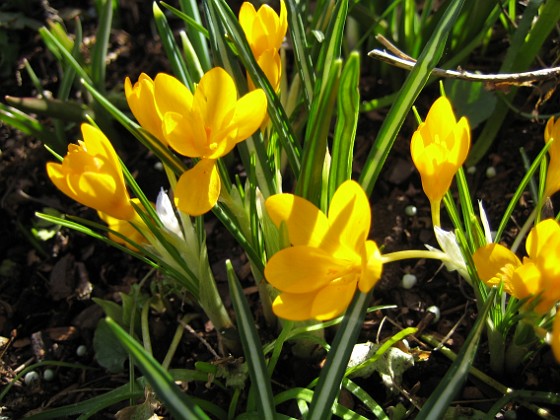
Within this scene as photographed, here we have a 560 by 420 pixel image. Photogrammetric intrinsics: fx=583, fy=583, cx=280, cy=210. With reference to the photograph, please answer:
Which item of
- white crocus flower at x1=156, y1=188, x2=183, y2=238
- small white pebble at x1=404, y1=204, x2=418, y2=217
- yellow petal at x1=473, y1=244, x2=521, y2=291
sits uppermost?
yellow petal at x1=473, y1=244, x2=521, y2=291

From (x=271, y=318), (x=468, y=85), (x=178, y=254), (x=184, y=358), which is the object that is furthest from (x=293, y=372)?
(x=468, y=85)

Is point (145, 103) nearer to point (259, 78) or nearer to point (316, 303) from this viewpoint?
point (259, 78)

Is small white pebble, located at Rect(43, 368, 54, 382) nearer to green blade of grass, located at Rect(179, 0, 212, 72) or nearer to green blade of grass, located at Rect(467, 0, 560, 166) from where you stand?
green blade of grass, located at Rect(179, 0, 212, 72)

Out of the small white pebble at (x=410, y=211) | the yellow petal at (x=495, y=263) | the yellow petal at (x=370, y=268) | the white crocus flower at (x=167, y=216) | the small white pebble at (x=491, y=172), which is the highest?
the yellow petal at (x=370, y=268)

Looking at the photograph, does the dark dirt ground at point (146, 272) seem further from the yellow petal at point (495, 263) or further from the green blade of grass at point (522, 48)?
the yellow petal at point (495, 263)

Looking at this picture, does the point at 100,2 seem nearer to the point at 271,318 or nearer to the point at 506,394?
the point at 271,318

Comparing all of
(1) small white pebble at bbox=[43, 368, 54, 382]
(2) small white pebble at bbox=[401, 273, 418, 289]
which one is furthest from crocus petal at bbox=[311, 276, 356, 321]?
(1) small white pebble at bbox=[43, 368, 54, 382]

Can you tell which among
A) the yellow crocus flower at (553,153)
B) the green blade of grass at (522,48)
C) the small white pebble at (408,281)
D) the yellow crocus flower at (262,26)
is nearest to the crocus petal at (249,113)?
the yellow crocus flower at (262,26)
